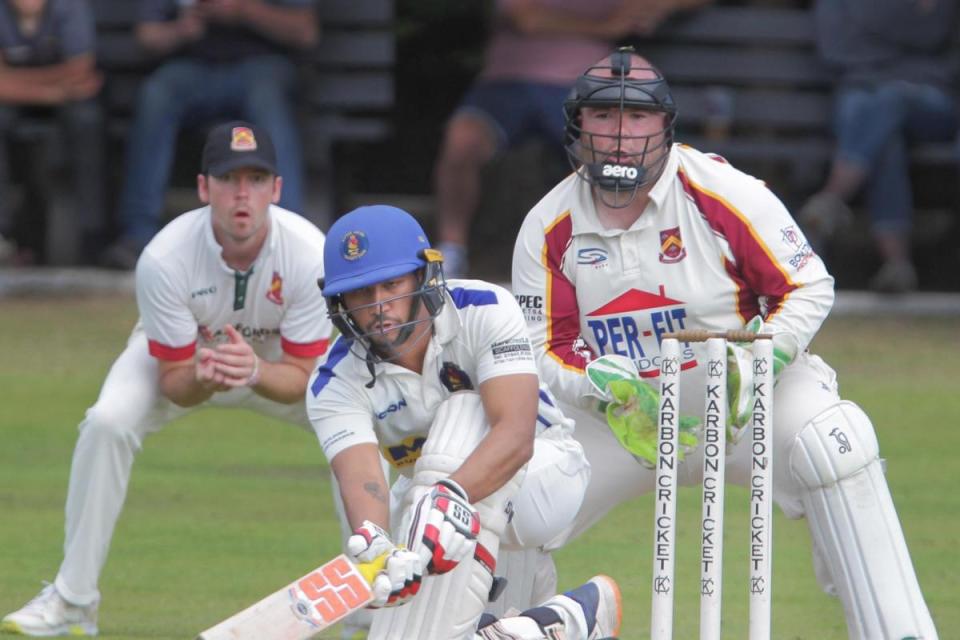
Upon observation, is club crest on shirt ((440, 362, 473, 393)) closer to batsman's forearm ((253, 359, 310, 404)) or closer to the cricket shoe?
the cricket shoe

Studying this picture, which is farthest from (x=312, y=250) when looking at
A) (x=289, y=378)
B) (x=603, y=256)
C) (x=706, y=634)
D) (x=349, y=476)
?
(x=706, y=634)

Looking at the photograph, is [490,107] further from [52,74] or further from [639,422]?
[639,422]

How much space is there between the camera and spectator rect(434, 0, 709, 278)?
429 inches

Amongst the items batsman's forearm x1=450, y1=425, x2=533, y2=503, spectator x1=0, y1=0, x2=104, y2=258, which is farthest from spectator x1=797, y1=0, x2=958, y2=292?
batsman's forearm x1=450, y1=425, x2=533, y2=503

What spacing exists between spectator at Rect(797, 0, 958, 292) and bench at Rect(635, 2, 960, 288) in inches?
15.2

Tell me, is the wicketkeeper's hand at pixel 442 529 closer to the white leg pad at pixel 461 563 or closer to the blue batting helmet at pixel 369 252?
the white leg pad at pixel 461 563

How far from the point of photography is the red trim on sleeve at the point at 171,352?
582cm

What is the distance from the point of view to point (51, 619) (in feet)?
17.9

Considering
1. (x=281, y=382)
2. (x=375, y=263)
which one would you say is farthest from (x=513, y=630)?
(x=281, y=382)

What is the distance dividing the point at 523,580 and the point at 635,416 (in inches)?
26.8

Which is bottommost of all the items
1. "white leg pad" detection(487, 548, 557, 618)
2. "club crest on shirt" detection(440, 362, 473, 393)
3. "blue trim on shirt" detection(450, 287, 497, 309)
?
"white leg pad" detection(487, 548, 557, 618)

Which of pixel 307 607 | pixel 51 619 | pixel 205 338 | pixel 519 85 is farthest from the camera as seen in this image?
pixel 519 85

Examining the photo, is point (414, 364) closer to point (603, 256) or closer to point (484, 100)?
point (603, 256)

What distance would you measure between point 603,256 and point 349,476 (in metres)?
1.07
